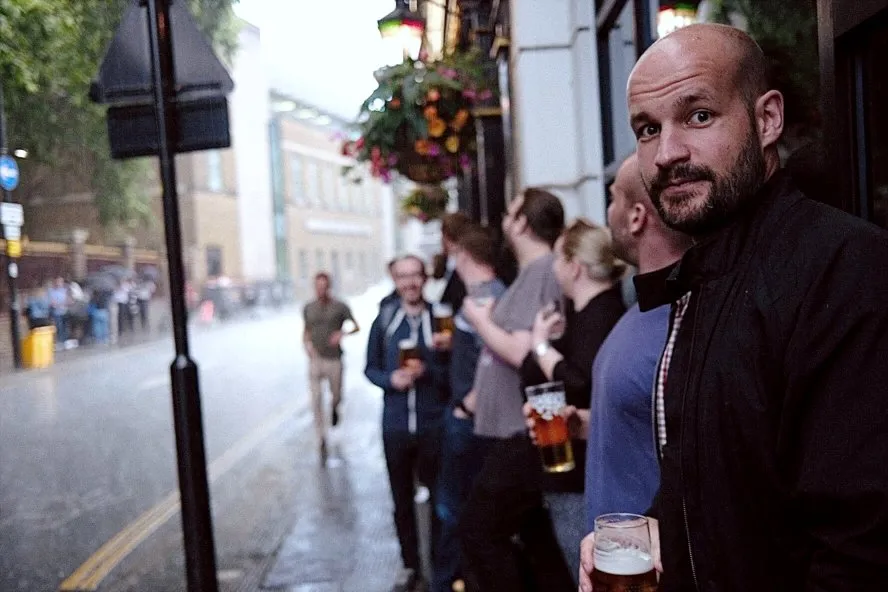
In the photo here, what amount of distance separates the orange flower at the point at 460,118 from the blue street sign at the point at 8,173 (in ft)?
10.5

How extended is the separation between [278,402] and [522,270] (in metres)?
10.9

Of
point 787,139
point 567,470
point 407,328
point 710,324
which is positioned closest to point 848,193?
point 787,139

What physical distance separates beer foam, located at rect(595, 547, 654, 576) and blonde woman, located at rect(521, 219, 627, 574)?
1.44 m

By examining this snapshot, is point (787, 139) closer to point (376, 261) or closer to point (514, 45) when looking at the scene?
point (514, 45)

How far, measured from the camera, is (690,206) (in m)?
1.45

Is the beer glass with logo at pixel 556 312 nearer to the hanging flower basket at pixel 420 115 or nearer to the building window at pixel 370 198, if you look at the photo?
the hanging flower basket at pixel 420 115

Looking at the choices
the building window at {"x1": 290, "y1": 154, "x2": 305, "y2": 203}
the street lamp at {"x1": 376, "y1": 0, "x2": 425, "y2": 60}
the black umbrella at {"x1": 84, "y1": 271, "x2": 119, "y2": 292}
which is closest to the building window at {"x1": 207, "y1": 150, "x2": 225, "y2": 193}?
the building window at {"x1": 290, "y1": 154, "x2": 305, "y2": 203}

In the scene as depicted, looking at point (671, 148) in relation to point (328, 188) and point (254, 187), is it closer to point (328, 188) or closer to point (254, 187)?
point (254, 187)

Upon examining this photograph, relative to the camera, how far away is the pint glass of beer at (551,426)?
299cm

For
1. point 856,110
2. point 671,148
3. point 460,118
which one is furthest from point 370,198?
point 671,148

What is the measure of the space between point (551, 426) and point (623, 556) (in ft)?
4.40

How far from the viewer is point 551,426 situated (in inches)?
120

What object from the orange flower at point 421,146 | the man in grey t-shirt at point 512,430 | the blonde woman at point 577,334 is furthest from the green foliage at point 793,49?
the orange flower at point 421,146

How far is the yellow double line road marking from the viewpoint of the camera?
530cm
